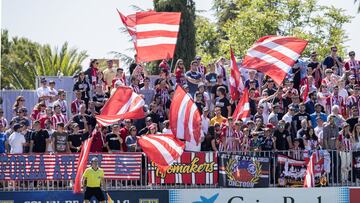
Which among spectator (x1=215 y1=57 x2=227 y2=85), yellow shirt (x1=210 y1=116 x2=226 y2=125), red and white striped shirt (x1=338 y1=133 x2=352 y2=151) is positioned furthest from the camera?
spectator (x1=215 y1=57 x2=227 y2=85)

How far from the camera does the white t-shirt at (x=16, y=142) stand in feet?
103

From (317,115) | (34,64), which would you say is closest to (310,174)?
(317,115)

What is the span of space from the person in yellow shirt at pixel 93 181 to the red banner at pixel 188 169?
1465 mm

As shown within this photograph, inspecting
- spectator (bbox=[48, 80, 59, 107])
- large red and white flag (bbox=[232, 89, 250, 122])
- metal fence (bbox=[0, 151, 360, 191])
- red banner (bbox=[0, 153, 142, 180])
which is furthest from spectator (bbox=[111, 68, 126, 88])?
large red and white flag (bbox=[232, 89, 250, 122])

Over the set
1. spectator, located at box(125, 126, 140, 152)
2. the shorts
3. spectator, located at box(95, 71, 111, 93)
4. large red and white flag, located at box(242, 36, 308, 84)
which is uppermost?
large red and white flag, located at box(242, 36, 308, 84)

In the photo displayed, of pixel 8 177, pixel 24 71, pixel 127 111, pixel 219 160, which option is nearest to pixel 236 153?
pixel 219 160

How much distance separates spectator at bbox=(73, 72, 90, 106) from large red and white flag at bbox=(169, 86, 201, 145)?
3.30 m

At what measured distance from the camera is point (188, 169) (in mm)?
32000

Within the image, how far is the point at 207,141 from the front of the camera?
32.1 metres

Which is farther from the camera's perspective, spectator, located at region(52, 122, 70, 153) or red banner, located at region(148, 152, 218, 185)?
red banner, located at region(148, 152, 218, 185)

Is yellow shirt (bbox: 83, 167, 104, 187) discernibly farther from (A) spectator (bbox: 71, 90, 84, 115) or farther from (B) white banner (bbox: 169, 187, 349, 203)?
(A) spectator (bbox: 71, 90, 84, 115)

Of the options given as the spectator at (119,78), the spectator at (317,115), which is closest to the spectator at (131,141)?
the spectator at (119,78)

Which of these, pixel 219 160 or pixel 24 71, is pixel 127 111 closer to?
pixel 219 160

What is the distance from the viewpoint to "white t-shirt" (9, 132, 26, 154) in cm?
3148
